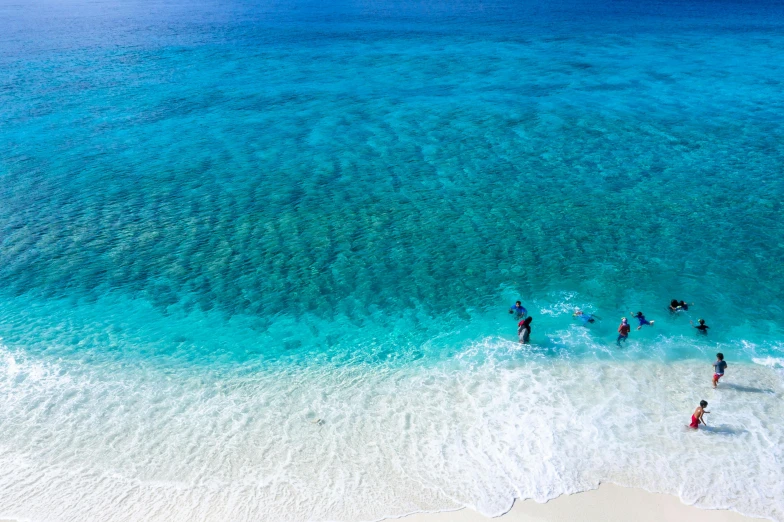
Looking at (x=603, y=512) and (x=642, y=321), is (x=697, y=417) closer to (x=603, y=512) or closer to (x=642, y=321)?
(x=603, y=512)

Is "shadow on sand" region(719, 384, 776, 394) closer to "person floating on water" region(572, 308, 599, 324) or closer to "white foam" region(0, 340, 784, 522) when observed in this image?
"white foam" region(0, 340, 784, 522)

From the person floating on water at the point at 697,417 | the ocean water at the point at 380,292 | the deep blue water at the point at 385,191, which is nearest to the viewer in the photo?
the ocean water at the point at 380,292

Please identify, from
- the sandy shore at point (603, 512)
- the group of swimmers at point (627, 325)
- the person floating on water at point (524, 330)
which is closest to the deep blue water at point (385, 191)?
the group of swimmers at point (627, 325)

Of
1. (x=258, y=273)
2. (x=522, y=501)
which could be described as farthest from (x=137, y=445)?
(x=522, y=501)

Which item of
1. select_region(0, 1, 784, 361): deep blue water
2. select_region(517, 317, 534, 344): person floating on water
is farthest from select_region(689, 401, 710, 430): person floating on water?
select_region(517, 317, 534, 344): person floating on water

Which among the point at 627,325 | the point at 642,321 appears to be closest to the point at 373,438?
the point at 627,325

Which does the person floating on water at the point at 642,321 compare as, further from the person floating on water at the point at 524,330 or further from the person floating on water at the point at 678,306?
the person floating on water at the point at 524,330
